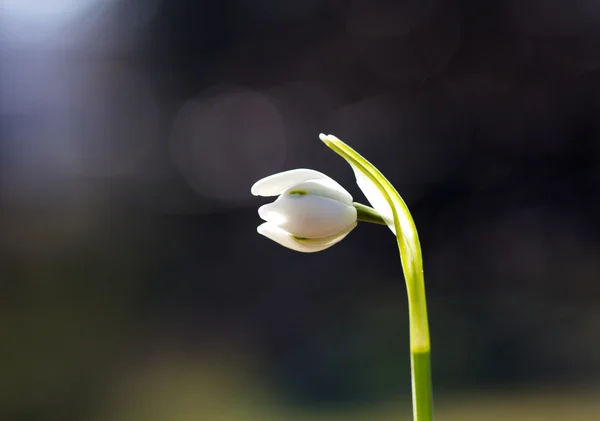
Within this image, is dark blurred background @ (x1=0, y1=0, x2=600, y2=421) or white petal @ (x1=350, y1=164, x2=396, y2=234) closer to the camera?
white petal @ (x1=350, y1=164, x2=396, y2=234)

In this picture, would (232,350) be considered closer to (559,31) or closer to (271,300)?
(271,300)

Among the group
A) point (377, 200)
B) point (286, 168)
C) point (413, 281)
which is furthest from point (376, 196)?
point (286, 168)

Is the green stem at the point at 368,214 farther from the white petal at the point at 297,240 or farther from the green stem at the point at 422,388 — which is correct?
the green stem at the point at 422,388

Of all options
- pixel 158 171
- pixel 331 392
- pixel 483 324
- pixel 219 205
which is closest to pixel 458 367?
pixel 483 324

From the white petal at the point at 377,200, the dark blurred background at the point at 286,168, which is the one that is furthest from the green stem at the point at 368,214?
the dark blurred background at the point at 286,168

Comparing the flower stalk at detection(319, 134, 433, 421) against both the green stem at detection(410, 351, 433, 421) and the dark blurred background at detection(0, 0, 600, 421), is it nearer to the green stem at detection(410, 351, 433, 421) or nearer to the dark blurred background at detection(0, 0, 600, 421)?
the green stem at detection(410, 351, 433, 421)

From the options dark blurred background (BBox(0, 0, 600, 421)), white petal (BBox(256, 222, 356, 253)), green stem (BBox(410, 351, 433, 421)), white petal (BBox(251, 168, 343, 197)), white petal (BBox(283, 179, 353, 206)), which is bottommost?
green stem (BBox(410, 351, 433, 421))

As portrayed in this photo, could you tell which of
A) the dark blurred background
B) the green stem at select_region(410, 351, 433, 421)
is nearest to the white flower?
→ the green stem at select_region(410, 351, 433, 421)
